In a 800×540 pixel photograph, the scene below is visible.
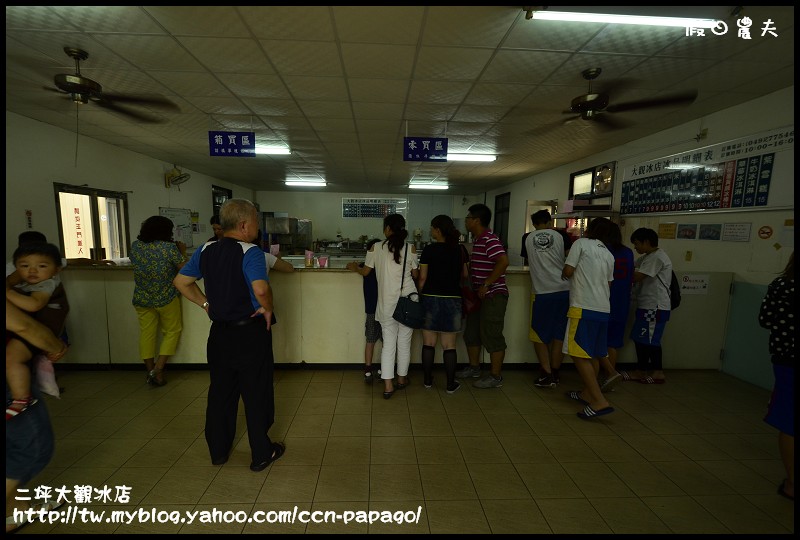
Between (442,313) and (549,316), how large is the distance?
1027 mm

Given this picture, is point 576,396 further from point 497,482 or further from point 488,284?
point 497,482

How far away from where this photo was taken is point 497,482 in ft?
6.35

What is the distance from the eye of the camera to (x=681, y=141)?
162 inches

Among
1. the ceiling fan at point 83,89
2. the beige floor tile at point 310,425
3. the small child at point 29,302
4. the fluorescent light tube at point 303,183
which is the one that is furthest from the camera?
the fluorescent light tube at point 303,183

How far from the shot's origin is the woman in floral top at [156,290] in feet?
9.25

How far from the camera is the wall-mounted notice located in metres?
3.34

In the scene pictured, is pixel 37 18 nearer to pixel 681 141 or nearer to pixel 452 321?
pixel 452 321

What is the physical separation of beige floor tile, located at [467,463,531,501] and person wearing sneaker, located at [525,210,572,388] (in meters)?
1.33

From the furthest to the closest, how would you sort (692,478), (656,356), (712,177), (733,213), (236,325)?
(712,177) → (733,213) → (656,356) → (692,478) → (236,325)

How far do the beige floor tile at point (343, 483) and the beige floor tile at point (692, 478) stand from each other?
5.86ft

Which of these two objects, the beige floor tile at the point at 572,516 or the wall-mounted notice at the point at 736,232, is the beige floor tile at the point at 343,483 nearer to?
the beige floor tile at the point at 572,516

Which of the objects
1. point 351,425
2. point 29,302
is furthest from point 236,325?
point 351,425

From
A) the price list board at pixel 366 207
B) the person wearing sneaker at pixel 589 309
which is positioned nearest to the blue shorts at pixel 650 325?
the person wearing sneaker at pixel 589 309

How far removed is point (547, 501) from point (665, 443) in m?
1.16
